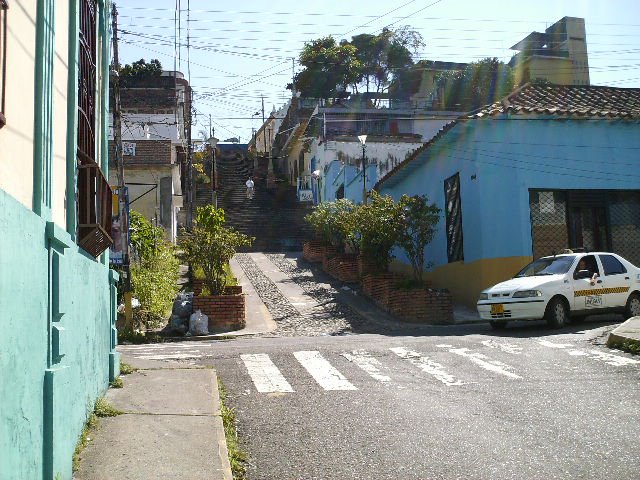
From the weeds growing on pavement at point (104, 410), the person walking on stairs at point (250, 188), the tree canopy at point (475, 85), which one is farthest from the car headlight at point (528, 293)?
the tree canopy at point (475, 85)

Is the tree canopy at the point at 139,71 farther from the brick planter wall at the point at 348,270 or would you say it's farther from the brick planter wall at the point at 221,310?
the brick planter wall at the point at 221,310

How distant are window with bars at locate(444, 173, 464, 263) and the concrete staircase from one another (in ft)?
47.2

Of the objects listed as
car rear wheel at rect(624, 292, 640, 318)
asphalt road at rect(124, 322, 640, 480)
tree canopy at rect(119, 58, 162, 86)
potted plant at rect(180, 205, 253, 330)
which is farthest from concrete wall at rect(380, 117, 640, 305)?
tree canopy at rect(119, 58, 162, 86)

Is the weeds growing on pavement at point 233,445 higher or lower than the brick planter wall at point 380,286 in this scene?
lower

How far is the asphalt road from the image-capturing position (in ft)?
18.6

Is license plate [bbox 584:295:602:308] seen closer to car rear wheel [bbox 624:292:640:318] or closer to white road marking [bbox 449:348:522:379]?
car rear wheel [bbox 624:292:640:318]

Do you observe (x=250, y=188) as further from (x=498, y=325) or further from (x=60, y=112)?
(x=60, y=112)

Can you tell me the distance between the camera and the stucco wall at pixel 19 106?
14.1 feet

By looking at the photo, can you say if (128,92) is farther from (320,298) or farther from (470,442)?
(470,442)

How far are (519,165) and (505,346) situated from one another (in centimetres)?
926

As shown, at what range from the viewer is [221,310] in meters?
16.9

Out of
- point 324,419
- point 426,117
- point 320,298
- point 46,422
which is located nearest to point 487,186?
point 320,298

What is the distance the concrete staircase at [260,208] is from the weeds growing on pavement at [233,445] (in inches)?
1087

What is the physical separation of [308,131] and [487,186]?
Answer: 26.8 metres
